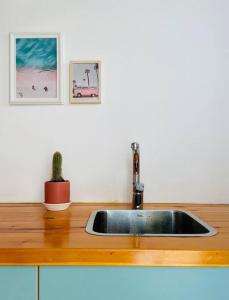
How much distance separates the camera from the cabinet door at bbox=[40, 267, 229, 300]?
66 cm

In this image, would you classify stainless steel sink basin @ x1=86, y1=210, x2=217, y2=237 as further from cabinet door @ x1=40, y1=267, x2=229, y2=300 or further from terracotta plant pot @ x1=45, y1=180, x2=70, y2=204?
cabinet door @ x1=40, y1=267, x2=229, y2=300

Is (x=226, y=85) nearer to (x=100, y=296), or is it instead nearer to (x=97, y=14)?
(x=97, y=14)

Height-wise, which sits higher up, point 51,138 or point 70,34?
point 70,34

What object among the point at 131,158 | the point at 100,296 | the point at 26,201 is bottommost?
the point at 100,296

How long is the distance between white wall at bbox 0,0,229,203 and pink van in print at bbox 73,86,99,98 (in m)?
0.05

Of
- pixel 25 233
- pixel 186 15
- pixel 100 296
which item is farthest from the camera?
pixel 186 15

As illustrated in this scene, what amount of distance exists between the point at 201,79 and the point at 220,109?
18cm

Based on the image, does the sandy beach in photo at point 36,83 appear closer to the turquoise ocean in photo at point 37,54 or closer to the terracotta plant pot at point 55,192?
the turquoise ocean in photo at point 37,54

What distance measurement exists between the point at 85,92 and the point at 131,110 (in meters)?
0.25

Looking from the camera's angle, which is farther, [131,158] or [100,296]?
[131,158]

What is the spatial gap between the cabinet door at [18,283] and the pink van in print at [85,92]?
829 mm

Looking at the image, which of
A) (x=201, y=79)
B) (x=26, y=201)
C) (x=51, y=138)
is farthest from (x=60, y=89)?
(x=201, y=79)

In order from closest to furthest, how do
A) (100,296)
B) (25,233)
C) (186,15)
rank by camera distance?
(100,296) → (25,233) → (186,15)

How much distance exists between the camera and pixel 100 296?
66cm
